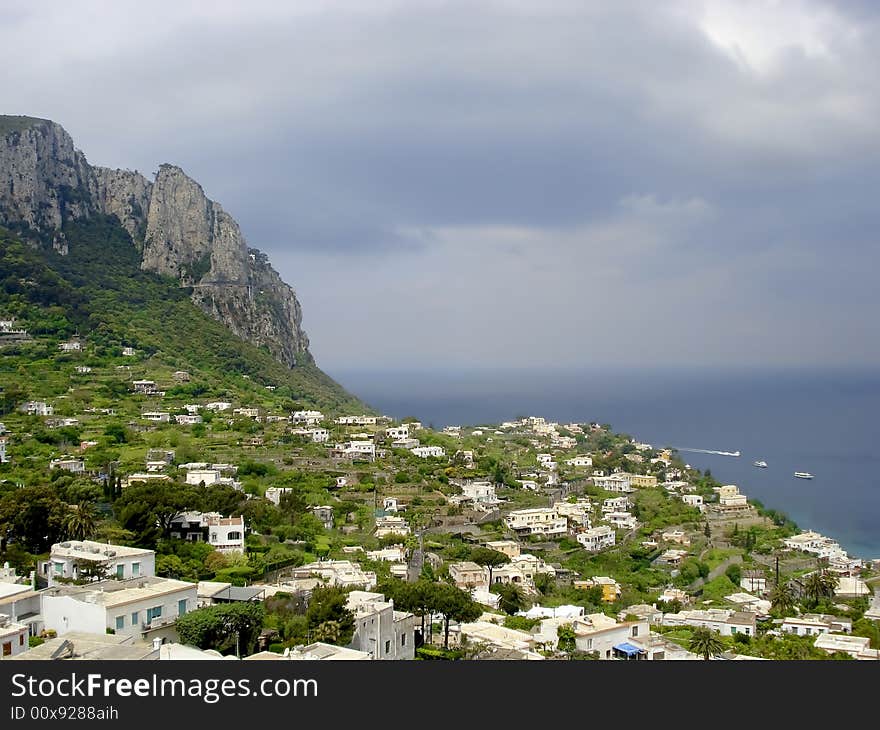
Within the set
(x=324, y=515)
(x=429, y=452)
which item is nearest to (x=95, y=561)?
(x=324, y=515)

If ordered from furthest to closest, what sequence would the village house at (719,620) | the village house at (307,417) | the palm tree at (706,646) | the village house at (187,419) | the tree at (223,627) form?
the village house at (307,417), the village house at (187,419), the village house at (719,620), the palm tree at (706,646), the tree at (223,627)

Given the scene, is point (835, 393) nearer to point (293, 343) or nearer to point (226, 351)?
point (293, 343)

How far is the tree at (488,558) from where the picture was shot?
1114 inches

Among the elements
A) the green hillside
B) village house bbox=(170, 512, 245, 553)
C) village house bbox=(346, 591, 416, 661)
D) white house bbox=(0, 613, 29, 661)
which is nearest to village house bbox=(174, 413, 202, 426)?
the green hillside

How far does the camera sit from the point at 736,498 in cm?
4378

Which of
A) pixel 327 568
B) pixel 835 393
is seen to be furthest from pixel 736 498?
pixel 835 393

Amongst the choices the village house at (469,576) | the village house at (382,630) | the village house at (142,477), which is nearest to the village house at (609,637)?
the village house at (382,630)

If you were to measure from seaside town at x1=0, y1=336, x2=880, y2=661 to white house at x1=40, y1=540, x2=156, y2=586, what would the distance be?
46 millimetres

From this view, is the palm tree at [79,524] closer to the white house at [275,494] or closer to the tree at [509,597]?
the white house at [275,494]

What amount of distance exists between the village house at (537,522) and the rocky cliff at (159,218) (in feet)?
136

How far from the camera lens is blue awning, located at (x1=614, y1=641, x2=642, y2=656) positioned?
19141mm

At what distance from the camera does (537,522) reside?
115 feet

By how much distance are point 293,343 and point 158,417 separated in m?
39.2
